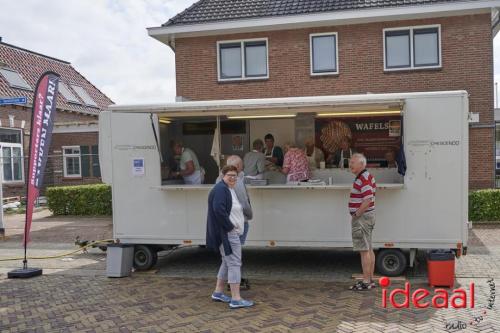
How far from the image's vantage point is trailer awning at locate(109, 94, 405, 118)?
7312 mm

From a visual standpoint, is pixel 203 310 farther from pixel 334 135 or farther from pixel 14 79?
pixel 14 79

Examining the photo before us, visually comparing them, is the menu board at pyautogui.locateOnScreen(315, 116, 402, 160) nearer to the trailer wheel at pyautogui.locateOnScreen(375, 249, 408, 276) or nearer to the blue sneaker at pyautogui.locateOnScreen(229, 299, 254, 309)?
the trailer wheel at pyautogui.locateOnScreen(375, 249, 408, 276)

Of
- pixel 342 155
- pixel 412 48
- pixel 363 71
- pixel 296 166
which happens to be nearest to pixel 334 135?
pixel 342 155

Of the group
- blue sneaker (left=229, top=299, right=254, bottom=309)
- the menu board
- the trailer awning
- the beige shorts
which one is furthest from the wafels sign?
the beige shorts

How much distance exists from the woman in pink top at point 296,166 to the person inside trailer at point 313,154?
575mm

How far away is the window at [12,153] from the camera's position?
2228 centimetres

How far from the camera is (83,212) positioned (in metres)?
17.1

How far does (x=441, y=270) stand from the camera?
6.89 metres

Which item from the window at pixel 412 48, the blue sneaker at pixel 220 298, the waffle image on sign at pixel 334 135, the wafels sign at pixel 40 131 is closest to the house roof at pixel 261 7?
the window at pixel 412 48

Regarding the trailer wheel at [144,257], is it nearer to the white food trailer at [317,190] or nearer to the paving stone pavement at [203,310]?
the white food trailer at [317,190]

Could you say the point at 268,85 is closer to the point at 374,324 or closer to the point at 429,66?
the point at 429,66

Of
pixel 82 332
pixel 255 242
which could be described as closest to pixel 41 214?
pixel 255 242

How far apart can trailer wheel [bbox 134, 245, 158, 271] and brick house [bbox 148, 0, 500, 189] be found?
8.73 meters

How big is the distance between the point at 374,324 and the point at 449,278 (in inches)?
76.8
